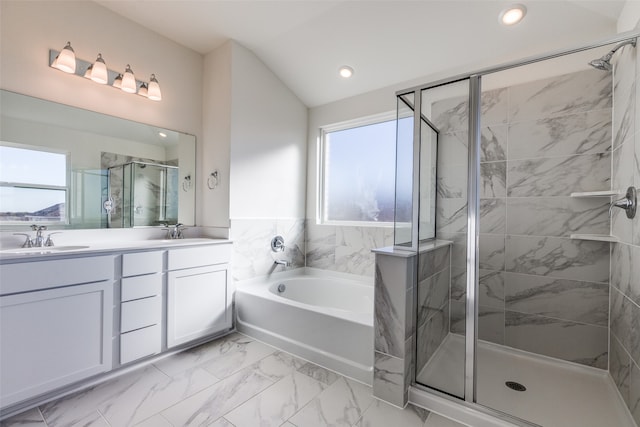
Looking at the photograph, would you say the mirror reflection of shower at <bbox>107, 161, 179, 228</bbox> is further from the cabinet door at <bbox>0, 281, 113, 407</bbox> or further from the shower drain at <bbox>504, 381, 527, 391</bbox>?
the shower drain at <bbox>504, 381, 527, 391</bbox>

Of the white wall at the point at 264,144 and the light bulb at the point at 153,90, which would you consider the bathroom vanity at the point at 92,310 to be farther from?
the light bulb at the point at 153,90

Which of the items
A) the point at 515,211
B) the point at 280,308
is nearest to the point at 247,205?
the point at 280,308

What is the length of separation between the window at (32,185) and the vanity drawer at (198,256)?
32.3 inches

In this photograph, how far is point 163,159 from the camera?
2633 millimetres

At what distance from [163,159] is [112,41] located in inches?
38.3

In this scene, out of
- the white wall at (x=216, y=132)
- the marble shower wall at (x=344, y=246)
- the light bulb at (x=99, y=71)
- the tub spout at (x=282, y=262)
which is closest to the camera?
the light bulb at (x=99, y=71)

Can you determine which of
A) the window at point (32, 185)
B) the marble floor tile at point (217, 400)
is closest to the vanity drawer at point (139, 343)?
the marble floor tile at point (217, 400)

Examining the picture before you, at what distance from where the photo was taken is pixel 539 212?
7.04ft

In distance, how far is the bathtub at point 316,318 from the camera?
6.16ft

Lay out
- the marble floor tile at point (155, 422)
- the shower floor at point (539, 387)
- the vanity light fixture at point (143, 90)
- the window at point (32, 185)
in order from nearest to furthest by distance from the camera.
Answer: the marble floor tile at point (155, 422) < the shower floor at point (539, 387) < the window at point (32, 185) < the vanity light fixture at point (143, 90)

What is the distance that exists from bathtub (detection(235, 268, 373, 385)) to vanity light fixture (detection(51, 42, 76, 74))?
2081mm

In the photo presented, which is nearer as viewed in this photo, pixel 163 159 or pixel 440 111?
pixel 440 111

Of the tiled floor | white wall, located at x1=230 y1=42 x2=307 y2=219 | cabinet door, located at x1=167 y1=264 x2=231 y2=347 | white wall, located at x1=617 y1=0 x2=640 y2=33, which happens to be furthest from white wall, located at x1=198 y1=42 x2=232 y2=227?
white wall, located at x1=617 y1=0 x2=640 y2=33

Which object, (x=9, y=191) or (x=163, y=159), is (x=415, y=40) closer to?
(x=163, y=159)
